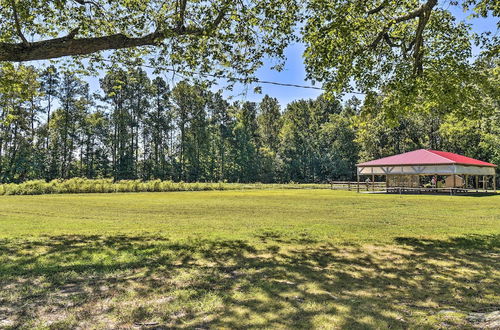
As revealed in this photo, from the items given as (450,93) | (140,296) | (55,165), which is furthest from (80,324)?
(55,165)

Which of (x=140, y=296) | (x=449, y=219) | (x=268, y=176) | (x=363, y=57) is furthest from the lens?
(x=268, y=176)

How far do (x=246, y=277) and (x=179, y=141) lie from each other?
61.6 metres

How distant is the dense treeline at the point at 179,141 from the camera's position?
4784 centimetres

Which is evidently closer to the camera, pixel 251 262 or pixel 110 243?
pixel 251 262

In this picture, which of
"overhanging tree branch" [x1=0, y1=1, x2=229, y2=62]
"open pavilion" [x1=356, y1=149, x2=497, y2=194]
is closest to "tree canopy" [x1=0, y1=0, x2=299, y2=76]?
"overhanging tree branch" [x1=0, y1=1, x2=229, y2=62]

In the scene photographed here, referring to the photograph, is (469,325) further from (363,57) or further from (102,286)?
(363,57)

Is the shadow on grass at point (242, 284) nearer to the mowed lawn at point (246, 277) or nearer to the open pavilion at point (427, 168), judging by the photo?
the mowed lawn at point (246, 277)

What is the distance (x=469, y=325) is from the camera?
3.20 metres

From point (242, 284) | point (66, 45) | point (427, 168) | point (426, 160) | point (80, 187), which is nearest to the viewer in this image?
point (242, 284)

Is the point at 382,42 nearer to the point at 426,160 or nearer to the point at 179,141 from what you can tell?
the point at 426,160

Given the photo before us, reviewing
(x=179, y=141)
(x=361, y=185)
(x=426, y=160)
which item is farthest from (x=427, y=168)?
(x=179, y=141)

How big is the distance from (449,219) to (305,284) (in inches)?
378

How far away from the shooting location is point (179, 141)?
64438 millimetres

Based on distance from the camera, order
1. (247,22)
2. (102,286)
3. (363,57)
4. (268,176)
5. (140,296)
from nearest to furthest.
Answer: (140,296) → (102,286) → (247,22) → (363,57) → (268,176)
